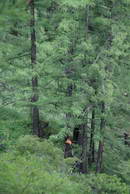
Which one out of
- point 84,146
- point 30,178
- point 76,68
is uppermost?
point 76,68

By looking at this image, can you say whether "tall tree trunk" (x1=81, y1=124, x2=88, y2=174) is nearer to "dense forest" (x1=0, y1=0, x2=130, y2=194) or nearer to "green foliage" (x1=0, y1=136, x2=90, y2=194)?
"dense forest" (x1=0, y1=0, x2=130, y2=194)

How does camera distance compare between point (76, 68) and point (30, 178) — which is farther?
point (76, 68)

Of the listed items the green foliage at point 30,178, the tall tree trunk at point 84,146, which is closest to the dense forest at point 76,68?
the tall tree trunk at point 84,146

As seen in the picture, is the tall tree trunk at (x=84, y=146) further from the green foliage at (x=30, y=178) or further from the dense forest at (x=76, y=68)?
the green foliage at (x=30, y=178)

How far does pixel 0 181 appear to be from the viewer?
19.8 feet

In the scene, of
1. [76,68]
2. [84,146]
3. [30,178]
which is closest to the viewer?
[30,178]

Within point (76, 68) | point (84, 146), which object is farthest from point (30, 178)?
point (84, 146)

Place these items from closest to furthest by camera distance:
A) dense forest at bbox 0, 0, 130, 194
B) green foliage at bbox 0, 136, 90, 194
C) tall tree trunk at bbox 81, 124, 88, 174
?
green foliage at bbox 0, 136, 90, 194, dense forest at bbox 0, 0, 130, 194, tall tree trunk at bbox 81, 124, 88, 174

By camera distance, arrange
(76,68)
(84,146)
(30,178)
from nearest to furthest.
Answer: (30,178), (76,68), (84,146)

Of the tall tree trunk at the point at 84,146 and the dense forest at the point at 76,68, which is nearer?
the dense forest at the point at 76,68

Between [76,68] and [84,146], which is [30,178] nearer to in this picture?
[76,68]

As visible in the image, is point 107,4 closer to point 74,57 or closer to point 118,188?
point 74,57

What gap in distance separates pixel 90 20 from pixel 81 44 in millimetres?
1502

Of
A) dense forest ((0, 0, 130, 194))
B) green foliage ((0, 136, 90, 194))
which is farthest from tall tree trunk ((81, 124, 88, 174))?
green foliage ((0, 136, 90, 194))
